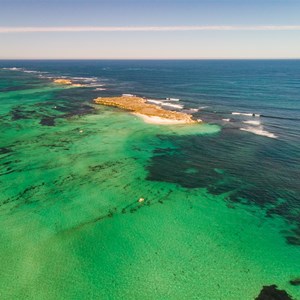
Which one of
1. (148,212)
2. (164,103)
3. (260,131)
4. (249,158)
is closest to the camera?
(148,212)

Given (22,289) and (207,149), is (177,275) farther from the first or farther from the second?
(207,149)

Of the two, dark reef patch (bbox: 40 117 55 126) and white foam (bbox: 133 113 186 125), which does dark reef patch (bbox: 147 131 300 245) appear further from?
dark reef patch (bbox: 40 117 55 126)

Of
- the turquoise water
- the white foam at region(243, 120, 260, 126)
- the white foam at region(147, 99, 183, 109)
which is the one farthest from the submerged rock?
the white foam at region(147, 99, 183, 109)

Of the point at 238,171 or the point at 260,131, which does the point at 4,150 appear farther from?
the point at 260,131

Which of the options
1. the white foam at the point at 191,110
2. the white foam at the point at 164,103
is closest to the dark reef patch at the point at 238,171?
the white foam at the point at 191,110

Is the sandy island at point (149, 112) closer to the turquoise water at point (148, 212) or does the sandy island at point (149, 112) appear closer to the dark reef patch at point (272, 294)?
the turquoise water at point (148, 212)

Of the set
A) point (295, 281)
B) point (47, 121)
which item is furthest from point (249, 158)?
point (47, 121)
